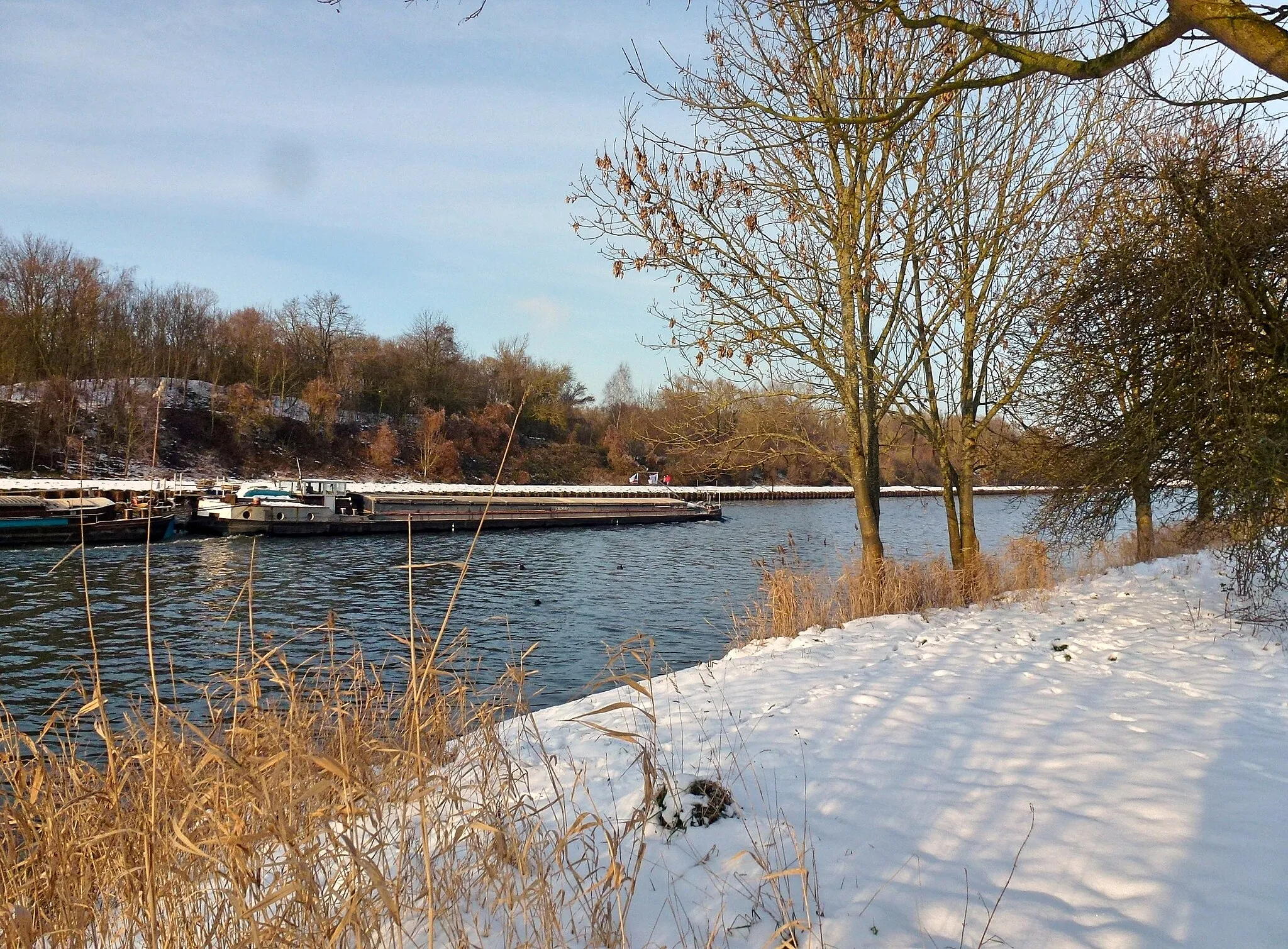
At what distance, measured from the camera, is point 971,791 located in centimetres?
346

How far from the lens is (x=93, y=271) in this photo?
156 feet

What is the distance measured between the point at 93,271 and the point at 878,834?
191 feet

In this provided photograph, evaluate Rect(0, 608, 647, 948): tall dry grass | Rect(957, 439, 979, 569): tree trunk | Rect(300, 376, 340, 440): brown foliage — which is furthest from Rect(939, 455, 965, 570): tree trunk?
Rect(300, 376, 340, 440): brown foliage

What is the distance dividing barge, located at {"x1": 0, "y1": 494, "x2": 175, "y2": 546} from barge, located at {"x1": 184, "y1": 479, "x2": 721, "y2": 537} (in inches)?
138

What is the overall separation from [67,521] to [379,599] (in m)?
14.6

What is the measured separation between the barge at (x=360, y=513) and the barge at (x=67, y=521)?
3499 millimetres

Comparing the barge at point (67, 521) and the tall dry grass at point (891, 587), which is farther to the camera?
the barge at point (67, 521)

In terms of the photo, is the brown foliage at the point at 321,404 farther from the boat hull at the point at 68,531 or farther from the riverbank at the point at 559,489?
the boat hull at the point at 68,531

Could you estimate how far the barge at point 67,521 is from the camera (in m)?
24.1

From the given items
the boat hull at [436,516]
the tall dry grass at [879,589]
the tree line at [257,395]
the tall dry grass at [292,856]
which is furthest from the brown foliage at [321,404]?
the tall dry grass at [292,856]

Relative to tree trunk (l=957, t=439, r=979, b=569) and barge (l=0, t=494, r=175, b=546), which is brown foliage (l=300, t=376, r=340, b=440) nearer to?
barge (l=0, t=494, r=175, b=546)

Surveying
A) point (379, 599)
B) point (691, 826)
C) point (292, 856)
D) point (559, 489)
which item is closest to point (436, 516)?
point (559, 489)

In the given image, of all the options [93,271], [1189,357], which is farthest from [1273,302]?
[93,271]

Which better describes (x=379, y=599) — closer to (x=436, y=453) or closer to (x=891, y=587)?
(x=891, y=587)
